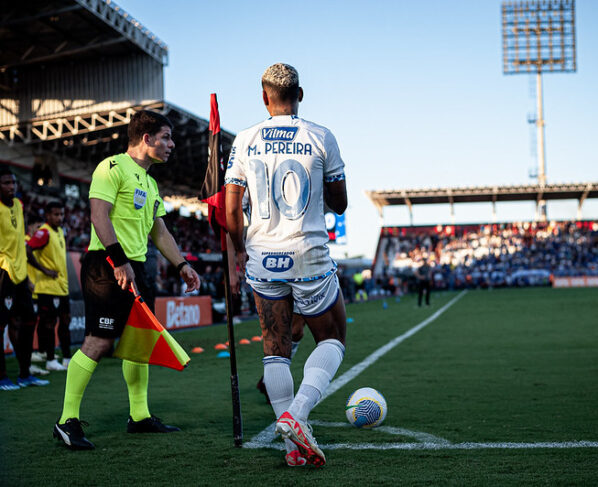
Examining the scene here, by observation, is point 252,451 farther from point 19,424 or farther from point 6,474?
point 19,424

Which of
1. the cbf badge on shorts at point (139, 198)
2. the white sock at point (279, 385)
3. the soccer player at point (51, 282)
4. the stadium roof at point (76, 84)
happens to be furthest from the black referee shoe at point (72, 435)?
the stadium roof at point (76, 84)

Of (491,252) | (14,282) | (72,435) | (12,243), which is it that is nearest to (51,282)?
(14,282)

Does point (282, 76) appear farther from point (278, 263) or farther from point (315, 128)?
point (278, 263)

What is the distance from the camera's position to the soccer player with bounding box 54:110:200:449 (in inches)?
154

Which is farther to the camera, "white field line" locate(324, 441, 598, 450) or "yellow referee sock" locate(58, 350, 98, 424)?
"yellow referee sock" locate(58, 350, 98, 424)

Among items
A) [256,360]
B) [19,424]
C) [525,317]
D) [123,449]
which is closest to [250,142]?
[123,449]

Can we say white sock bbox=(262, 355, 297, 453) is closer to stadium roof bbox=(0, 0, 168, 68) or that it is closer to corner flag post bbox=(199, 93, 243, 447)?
corner flag post bbox=(199, 93, 243, 447)

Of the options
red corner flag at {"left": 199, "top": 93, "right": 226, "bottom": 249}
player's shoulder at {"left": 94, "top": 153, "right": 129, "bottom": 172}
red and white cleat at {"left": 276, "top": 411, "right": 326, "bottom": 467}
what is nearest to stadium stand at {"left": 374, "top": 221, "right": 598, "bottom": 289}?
player's shoulder at {"left": 94, "top": 153, "right": 129, "bottom": 172}

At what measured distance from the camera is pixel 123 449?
383cm

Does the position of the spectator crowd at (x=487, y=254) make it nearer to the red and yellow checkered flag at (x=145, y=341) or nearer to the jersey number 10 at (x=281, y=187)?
the red and yellow checkered flag at (x=145, y=341)

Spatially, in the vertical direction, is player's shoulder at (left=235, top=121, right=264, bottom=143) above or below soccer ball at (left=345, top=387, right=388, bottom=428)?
above

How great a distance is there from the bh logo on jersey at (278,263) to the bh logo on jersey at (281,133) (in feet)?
1.88

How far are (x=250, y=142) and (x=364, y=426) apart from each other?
2.00 meters

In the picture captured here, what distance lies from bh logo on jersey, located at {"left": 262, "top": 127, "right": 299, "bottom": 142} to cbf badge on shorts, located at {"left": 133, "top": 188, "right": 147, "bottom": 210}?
1.21 meters
